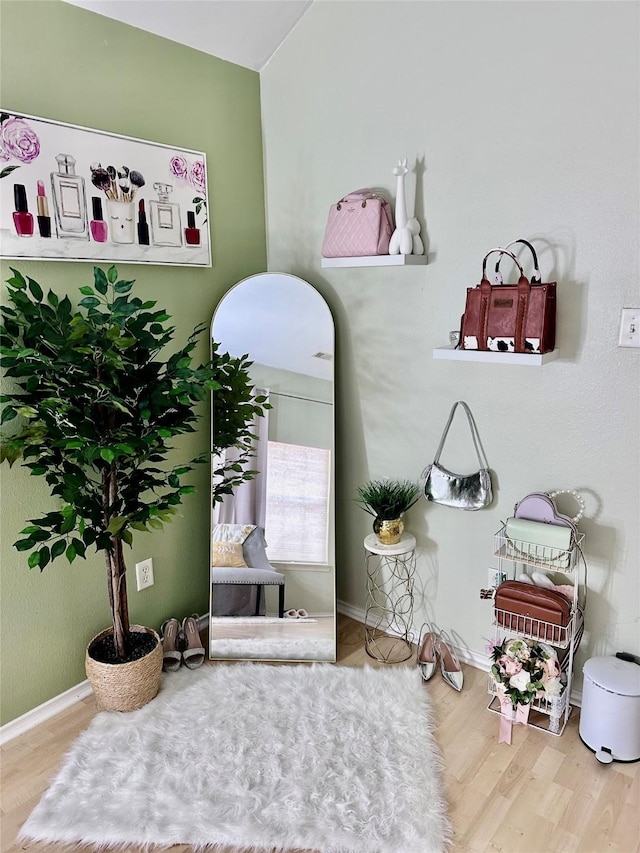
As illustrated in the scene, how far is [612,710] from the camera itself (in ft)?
6.08

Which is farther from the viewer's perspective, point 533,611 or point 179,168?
point 179,168

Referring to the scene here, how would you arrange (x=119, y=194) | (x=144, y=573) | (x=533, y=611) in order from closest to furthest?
(x=533, y=611) < (x=119, y=194) < (x=144, y=573)

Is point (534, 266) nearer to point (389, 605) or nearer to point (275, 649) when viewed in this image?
point (389, 605)

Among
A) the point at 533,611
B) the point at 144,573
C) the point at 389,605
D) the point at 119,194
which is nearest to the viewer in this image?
the point at 533,611

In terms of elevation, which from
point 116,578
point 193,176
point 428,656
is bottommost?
point 428,656

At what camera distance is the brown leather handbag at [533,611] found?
1978mm

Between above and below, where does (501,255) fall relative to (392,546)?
above

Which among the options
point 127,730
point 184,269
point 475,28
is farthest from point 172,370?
point 475,28

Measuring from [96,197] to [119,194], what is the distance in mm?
87

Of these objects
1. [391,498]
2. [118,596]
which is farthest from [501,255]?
[118,596]

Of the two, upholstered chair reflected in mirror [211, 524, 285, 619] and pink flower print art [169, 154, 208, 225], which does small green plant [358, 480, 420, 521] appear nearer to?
upholstered chair reflected in mirror [211, 524, 285, 619]

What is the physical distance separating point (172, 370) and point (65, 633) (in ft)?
3.27

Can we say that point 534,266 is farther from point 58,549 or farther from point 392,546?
point 58,549

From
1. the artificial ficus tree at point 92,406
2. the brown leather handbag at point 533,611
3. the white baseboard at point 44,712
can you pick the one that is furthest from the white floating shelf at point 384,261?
the white baseboard at point 44,712
